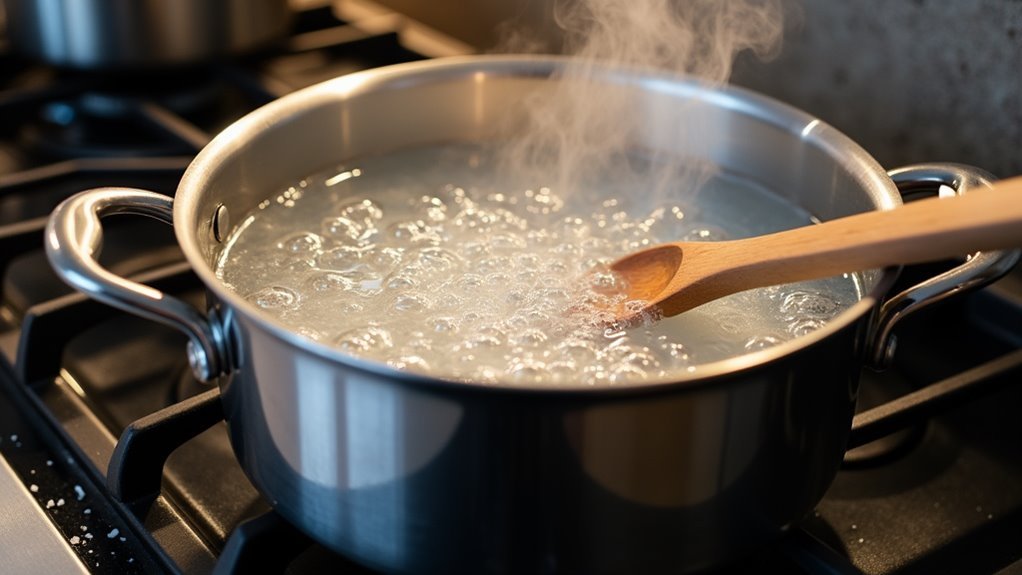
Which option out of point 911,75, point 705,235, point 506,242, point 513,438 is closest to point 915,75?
point 911,75

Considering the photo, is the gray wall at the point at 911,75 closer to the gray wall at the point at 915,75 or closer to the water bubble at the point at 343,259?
the gray wall at the point at 915,75

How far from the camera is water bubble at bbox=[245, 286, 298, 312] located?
707mm

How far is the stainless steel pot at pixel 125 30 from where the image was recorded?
107 cm

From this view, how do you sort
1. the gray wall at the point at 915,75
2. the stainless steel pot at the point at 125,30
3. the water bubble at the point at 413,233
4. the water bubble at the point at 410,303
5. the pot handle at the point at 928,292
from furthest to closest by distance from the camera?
the stainless steel pot at the point at 125,30 → the gray wall at the point at 915,75 → the water bubble at the point at 413,233 → the water bubble at the point at 410,303 → the pot handle at the point at 928,292

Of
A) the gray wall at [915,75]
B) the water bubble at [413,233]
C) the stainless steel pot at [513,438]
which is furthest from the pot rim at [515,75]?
the gray wall at [915,75]

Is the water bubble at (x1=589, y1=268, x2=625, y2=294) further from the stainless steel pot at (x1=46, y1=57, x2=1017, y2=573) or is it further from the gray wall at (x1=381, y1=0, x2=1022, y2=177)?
the gray wall at (x1=381, y1=0, x2=1022, y2=177)

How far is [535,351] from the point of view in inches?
25.6

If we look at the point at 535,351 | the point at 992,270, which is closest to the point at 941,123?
the point at 992,270

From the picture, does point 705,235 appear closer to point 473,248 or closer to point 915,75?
point 473,248

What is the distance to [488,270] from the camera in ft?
2.49

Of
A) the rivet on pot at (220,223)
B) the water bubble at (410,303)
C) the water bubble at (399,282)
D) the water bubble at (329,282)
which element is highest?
the rivet on pot at (220,223)

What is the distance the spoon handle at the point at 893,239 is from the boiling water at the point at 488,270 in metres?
0.08

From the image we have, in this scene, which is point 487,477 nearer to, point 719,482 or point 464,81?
point 719,482

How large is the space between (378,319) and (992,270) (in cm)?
36
